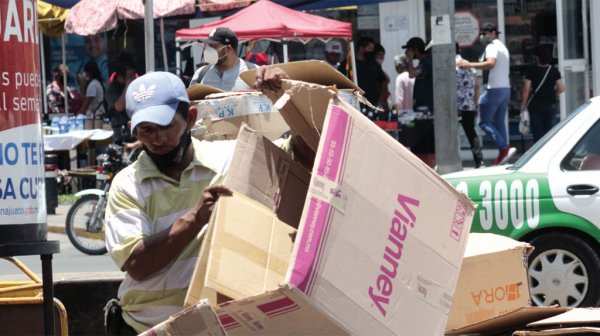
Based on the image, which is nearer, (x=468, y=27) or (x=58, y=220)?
(x=58, y=220)

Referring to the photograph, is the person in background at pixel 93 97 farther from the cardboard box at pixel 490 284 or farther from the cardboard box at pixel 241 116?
the cardboard box at pixel 490 284

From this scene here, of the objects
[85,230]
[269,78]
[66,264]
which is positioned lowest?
[66,264]

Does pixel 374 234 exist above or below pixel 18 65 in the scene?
below

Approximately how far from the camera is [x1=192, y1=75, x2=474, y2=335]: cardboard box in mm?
3270

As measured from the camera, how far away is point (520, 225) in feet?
27.7

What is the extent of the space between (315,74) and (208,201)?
0.58 m

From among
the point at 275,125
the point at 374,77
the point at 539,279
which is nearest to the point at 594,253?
the point at 539,279

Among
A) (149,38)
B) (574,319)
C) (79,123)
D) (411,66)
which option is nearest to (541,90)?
(411,66)

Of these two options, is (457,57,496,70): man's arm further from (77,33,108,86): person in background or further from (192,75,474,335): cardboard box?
(192,75,474,335): cardboard box

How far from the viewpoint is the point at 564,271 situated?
8.45 metres

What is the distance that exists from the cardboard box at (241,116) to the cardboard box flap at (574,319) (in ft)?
7.66

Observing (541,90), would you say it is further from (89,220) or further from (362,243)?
(362,243)

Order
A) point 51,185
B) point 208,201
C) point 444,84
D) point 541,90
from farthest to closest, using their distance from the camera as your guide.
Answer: point 541,90
point 51,185
point 444,84
point 208,201

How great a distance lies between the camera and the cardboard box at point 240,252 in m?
3.47
